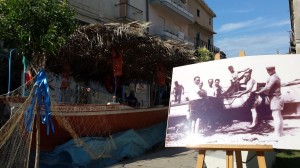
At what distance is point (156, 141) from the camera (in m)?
13.0

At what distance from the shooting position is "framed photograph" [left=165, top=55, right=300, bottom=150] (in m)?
4.85

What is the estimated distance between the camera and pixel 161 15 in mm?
29641

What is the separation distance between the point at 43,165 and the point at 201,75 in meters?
5.05

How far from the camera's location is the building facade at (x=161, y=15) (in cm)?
2041

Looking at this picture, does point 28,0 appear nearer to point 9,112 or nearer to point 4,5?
point 4,5

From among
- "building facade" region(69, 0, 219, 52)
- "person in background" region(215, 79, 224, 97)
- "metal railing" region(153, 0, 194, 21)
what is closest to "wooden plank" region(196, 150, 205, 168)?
"person in background" region(215, 79, 224, 97)

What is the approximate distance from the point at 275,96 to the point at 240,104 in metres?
0.44

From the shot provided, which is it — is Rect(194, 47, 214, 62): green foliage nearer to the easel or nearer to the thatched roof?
the thatched roof

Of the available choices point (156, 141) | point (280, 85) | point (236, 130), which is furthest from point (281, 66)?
point (156, 141)

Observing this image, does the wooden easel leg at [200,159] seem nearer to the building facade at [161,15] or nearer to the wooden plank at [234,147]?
the wooden plank at [234,147]

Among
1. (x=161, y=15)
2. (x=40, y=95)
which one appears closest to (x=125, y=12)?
(x=161, y=15)

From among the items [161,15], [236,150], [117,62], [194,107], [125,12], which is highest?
[161,15]

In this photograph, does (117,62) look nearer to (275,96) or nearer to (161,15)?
(275,96)

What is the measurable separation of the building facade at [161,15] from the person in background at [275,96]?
14743 millimetres
